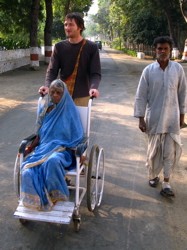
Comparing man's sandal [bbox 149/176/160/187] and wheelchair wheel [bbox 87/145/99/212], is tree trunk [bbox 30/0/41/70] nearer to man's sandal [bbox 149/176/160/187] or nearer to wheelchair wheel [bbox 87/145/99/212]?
man's sandal [bbox 149/176/160/187]

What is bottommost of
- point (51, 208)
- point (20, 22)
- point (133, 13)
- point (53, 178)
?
point (51, 208)

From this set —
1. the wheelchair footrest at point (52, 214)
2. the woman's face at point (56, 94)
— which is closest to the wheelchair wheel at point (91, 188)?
the wheelchair footrest at point (52, 214)

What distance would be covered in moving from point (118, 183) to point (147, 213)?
75cm

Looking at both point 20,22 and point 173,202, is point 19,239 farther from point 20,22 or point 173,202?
point 20,22

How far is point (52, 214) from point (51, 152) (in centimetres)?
59

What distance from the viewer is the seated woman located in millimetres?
2477

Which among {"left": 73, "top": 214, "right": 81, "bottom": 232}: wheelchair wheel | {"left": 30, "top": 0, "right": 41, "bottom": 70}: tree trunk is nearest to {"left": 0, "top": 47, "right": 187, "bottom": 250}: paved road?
{"left": 73, "top": 214, "right": 81, "bottom": 232}: wheelchair wheel

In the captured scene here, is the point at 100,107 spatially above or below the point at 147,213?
above

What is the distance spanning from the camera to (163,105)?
10.9 ft

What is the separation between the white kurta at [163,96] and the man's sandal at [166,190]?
678mm

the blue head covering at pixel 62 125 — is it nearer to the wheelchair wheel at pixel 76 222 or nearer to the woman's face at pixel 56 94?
the woman's face at pixel 56 94

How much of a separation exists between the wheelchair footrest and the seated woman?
5 cm

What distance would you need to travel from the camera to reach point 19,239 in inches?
103

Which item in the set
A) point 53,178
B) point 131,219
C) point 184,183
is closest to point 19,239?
point 53,178
